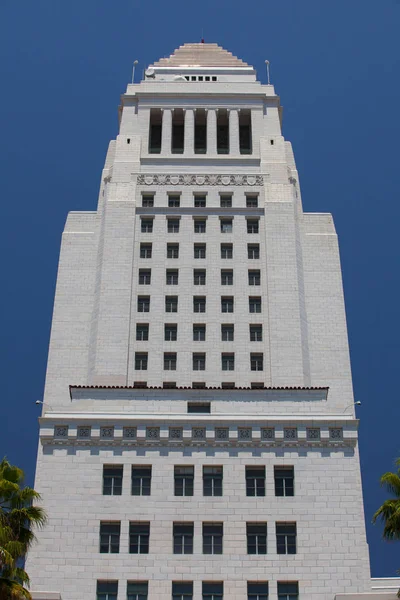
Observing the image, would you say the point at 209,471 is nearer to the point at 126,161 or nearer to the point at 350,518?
the point at 350,518

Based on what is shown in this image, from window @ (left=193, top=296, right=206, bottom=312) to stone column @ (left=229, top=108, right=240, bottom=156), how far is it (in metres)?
12.7

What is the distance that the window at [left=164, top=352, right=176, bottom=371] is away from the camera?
5819 cm

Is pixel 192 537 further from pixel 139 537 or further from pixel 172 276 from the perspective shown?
pixel 172 276

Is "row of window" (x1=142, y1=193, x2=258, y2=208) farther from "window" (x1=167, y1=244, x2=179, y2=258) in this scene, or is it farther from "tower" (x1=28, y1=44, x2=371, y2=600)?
"window" (x1=167, y1=244, x2=179, y2=258)

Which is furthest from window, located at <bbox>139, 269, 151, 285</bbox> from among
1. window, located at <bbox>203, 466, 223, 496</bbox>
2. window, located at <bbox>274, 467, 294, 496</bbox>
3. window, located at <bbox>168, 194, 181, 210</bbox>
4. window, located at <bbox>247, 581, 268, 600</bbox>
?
window, located at <bbox>247, 581, 268, 600</bbox>

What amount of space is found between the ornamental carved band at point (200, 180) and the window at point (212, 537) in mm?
27067

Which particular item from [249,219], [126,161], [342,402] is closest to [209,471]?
[342,402]

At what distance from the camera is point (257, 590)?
1761 inches

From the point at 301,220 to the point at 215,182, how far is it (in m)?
6.13

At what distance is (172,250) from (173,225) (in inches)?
82.9

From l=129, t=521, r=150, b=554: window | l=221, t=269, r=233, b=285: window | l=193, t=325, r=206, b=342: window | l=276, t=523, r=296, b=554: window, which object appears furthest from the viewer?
l=221, t=269, r=233, b=285: window

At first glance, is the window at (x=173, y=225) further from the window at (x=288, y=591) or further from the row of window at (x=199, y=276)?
the window at (x=288, y=591)

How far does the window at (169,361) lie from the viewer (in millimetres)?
58188

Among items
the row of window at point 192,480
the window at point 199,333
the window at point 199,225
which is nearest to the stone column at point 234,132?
Answer: the window at point 199,225
